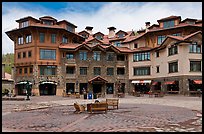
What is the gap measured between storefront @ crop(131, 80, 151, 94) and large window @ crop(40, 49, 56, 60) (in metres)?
17.0

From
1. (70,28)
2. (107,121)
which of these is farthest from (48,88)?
(107,121)

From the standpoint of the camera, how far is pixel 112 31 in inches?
2562

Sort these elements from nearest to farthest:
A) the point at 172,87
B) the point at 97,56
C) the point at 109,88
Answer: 1. the point at 172,87
2. the point at 97,56
3. the point at 109,88

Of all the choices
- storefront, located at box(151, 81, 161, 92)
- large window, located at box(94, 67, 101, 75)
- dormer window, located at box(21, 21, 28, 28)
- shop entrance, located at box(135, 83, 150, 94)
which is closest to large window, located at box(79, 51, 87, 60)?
large window, located at box(94, 67, 101, 75)

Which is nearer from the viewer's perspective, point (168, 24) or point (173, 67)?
point (173, 67)

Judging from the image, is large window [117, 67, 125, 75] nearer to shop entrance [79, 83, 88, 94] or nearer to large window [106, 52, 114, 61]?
large window [106, 52, 114, 61]

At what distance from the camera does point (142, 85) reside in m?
54.8

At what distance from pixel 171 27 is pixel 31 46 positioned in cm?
2661

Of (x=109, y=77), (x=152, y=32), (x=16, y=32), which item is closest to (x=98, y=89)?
(x=109, y=77)

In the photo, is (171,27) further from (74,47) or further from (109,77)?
(74,47)

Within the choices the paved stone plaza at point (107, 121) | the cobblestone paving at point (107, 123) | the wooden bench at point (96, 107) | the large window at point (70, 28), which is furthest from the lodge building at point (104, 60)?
the cobblestone paving at point (107, 123)

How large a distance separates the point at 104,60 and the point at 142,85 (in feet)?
31.3

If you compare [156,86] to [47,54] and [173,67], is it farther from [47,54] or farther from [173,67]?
[47,54]

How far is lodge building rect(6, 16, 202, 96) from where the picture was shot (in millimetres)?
44594
